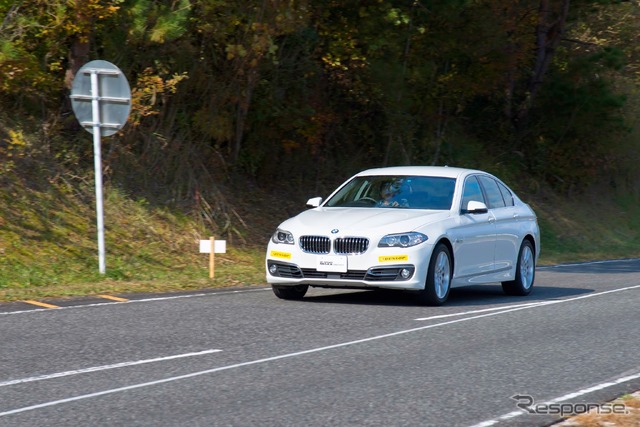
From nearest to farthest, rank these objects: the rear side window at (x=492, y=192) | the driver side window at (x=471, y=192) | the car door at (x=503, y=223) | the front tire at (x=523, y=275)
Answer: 1. the driver side window at (x=471, y=192)
2. the car door at (x=503, y=223)
3. the rear side window at (x=492, y=192)
4. the front tire at (x=523, y=275)

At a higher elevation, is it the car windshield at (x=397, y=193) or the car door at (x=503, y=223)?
the car windshield at (x=397, y=193)

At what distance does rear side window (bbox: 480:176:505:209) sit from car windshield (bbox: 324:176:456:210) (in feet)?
3.25

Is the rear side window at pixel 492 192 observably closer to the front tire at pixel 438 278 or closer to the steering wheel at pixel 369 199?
the steering wheel at pixel 369 199

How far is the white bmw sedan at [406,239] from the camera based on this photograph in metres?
12.6

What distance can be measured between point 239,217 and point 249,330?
11514 millimetres

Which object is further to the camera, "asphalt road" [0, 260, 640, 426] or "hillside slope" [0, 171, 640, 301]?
"hillside slope" [0, 171, 640, 301]

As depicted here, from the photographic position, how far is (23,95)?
66.5ft

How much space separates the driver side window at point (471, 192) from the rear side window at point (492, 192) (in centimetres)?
26

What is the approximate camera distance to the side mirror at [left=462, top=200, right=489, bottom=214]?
45.3 ft

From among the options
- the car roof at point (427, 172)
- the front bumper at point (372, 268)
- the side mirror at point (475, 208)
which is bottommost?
the front bumper at point (372, 268)

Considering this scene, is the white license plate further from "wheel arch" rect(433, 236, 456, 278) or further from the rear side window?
the rear side window

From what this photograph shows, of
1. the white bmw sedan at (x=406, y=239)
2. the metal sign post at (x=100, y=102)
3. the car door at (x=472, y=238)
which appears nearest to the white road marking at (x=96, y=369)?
the white bmw sedan at (x=406, y=239)

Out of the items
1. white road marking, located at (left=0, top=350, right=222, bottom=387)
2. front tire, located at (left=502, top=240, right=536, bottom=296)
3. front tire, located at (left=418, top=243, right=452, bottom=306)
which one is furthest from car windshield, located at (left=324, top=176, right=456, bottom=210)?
white road marking, located at (left=0, top=350, right=222, bottom=387)

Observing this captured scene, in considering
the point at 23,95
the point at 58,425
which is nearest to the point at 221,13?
the point at 23,95
